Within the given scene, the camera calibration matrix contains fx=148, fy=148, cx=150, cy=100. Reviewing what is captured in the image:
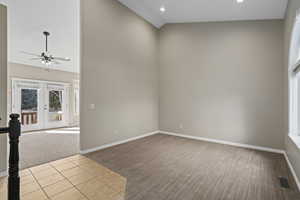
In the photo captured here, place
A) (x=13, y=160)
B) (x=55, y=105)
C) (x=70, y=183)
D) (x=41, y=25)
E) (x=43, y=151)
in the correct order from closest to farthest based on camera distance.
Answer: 1. (x=13, y=160)
2. (x=70, y=183)
3. (x=43, y=151)
4. (x=41, y=25)
5. (x=55, y=105)

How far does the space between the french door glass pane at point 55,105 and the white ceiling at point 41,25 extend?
5.99ft

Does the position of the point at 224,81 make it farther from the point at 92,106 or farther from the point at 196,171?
the point at 92,106

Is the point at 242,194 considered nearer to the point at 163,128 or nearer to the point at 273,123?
the point at 273,123

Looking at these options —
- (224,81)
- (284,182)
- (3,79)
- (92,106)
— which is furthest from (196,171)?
(3,79)

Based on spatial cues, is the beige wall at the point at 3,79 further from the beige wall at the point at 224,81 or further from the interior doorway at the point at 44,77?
the beige wall at the point at 224,81

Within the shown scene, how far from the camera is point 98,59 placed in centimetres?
373

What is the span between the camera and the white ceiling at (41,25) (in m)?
3.43

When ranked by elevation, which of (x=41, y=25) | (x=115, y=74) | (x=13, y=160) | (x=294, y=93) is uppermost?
(x=41, y=25)

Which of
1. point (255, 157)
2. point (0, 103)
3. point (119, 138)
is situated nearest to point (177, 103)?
point (119, 138)

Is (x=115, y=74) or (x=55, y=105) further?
(x=55, y=105)

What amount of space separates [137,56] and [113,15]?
1.34 meters

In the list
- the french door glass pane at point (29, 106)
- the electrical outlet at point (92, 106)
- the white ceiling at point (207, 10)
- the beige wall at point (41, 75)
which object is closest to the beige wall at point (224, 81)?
the white ceiling at point (207, 10)

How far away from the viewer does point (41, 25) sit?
13.2ft

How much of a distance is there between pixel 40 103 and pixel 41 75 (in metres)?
1.26
